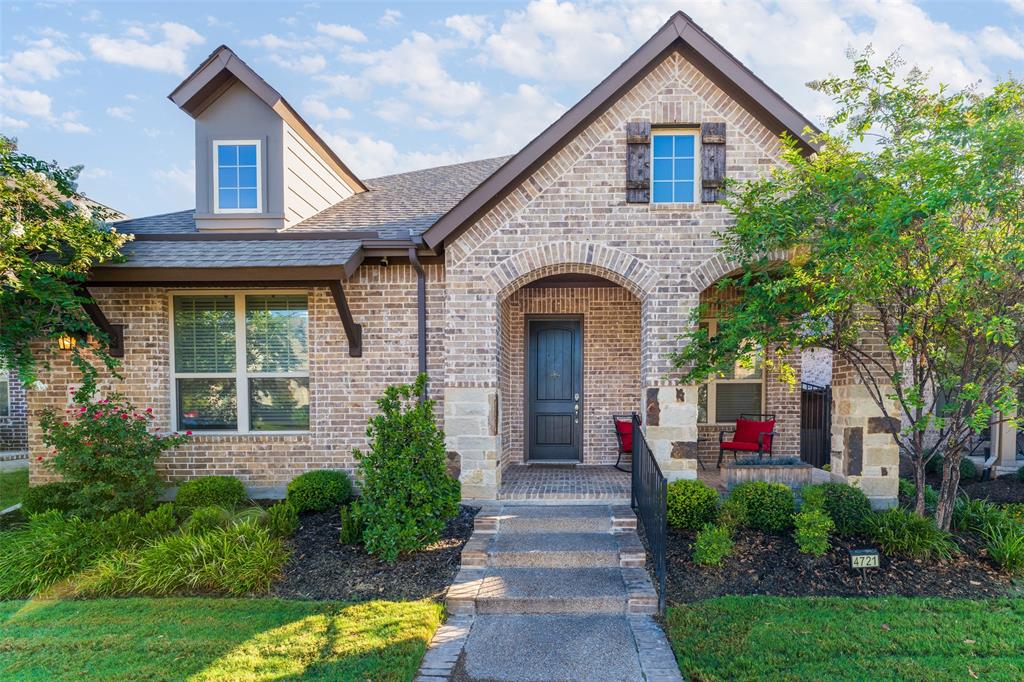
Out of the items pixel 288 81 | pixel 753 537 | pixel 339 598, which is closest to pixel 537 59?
pixel 288 81

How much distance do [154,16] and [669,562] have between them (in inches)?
408

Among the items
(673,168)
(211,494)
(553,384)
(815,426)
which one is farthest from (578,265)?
(211,494)

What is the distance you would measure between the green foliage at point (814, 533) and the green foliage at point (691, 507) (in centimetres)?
91

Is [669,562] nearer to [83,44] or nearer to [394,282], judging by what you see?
[394,282]

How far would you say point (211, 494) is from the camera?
21.9 feet

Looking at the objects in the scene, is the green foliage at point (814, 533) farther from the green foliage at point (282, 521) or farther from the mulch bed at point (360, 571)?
the green foliage at point (282, 521)

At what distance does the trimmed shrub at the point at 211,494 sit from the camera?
21.6 feet

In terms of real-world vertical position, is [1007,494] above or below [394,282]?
below

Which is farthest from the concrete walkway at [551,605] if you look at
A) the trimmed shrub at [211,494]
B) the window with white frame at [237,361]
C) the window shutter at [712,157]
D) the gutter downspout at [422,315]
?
the window shutter at [712,157]

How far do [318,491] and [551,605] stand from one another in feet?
11.6

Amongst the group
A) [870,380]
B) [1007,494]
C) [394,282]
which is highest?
[394,282]

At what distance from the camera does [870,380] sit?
636cm

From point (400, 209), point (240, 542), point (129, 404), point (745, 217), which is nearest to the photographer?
point (240, 542)

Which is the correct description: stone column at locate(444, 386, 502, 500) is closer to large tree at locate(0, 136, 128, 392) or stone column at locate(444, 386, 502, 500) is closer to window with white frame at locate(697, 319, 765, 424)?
window with white frame at locate(697, 319, 765, 424)
